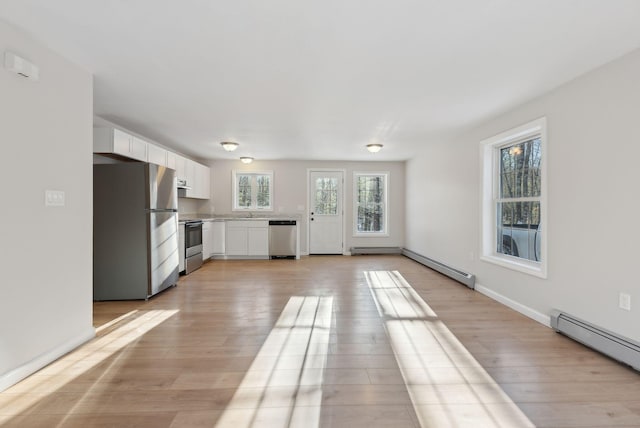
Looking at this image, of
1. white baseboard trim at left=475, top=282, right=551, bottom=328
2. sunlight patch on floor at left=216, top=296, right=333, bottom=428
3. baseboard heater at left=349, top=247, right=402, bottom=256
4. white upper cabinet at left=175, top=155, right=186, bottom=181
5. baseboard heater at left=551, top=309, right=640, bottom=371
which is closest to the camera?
sunlight patch on floor at left=216, top=296, right=333, bottom=428

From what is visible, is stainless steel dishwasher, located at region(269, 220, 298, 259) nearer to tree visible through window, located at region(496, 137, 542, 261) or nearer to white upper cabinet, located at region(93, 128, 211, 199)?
white upper cabinet, located at region(93, 128, 211, 199)

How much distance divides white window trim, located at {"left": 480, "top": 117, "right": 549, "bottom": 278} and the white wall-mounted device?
4.26 metres

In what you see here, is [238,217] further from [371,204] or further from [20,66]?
[20,66]

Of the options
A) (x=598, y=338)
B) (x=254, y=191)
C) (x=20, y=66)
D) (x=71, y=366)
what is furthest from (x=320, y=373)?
(x=254, y=191)

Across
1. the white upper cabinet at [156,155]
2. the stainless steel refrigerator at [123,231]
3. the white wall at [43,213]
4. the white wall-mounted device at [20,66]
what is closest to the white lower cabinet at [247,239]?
the white upper cabinet at [156,155]

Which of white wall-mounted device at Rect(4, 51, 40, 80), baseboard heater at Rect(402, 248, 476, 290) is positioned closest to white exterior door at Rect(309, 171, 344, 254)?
baseboard heater at Rect(402, 248, 476, 290)

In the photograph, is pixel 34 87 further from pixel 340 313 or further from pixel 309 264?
pixel 309 264

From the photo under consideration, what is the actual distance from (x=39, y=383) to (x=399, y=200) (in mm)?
6806

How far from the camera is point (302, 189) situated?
7.27 metres

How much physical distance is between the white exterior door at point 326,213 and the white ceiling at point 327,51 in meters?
3.49

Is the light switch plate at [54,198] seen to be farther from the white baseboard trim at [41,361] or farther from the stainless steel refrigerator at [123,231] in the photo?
the stainless steel refrigerator at [123,231]

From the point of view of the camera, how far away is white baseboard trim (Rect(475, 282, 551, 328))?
2922 mm

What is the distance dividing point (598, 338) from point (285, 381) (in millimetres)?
2397

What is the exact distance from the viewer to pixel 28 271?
2014mm
